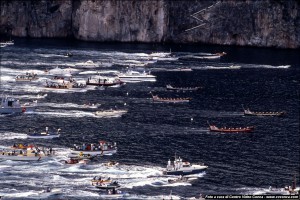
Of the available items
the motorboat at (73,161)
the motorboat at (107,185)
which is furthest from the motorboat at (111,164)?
the motorboat at (107,185)

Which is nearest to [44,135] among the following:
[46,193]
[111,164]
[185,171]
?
[111,164]

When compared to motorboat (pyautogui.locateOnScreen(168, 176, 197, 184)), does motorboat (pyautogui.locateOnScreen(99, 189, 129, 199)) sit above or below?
below

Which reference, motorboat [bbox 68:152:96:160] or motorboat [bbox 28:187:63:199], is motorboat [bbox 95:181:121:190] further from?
motorboat [bbox 68:152:96:160]

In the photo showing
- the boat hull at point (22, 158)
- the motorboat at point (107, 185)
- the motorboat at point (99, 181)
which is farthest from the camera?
the boat hull at point (22, 158)

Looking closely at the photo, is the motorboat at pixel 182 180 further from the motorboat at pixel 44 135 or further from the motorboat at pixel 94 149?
the motorboat at pixel 44 135

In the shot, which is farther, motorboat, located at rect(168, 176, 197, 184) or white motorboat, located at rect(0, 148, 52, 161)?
white motorboat, located at rect(0, 148, 52, 161)

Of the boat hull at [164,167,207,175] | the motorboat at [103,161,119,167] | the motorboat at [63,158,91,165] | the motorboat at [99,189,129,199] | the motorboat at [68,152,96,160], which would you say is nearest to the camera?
the motorboat at [99,189,129,199]

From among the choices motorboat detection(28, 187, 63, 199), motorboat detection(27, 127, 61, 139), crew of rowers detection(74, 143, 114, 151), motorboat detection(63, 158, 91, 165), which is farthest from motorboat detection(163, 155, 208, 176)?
motorboat detection(27, 127, 61, 139)

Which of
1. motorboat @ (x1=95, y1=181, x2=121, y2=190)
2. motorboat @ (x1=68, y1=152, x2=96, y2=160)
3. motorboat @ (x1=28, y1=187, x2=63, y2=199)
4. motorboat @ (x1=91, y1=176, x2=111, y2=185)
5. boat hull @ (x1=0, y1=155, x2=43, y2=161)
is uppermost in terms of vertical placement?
motorboat @ (x1=68, y1=152, x2=96, y2=160)

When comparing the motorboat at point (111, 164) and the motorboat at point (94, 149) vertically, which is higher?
the motorboat at point (94, 149)
